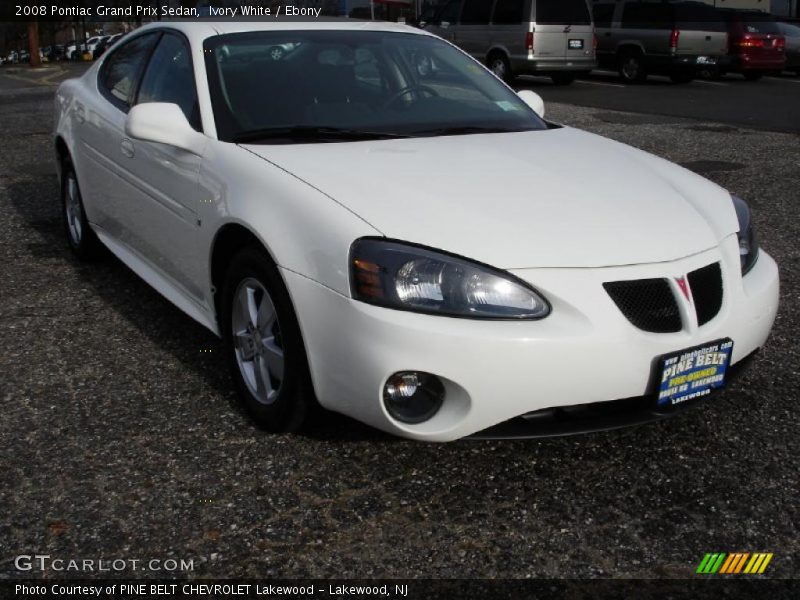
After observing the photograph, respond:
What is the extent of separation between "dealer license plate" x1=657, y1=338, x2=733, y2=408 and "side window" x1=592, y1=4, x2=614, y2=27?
1933 cm

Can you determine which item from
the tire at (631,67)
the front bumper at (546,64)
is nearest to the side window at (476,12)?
the front bumper at (546,64)

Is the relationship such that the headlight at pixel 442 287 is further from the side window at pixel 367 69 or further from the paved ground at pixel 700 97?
the paved ground at pixel 700 97

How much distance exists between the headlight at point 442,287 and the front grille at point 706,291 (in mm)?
548

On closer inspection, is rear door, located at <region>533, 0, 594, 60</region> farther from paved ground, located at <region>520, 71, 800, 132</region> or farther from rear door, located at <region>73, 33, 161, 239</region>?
rear door, located at <region>73, 33, 161, 239</region>

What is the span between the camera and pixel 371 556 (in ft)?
9.04

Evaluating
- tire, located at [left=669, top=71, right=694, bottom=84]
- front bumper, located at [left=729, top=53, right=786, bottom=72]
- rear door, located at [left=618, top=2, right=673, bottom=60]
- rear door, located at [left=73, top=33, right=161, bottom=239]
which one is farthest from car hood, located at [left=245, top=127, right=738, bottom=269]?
front bumper, located at [left=729, top=53, right=786, bottom=72]

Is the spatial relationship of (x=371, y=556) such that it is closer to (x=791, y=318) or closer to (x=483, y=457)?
(x=483, y=457)

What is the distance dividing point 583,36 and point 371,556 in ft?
59.5

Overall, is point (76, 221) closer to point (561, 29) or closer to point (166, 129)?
point (166, 129)

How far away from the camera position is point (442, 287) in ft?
9.32

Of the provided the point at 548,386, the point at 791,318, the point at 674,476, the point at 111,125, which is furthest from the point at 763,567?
the point at 111,125

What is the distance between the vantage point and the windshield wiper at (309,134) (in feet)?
12.2

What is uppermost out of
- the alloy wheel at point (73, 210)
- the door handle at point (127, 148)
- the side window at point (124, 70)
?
the side window at point (124, 70)

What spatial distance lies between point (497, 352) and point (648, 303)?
1.75 feet
